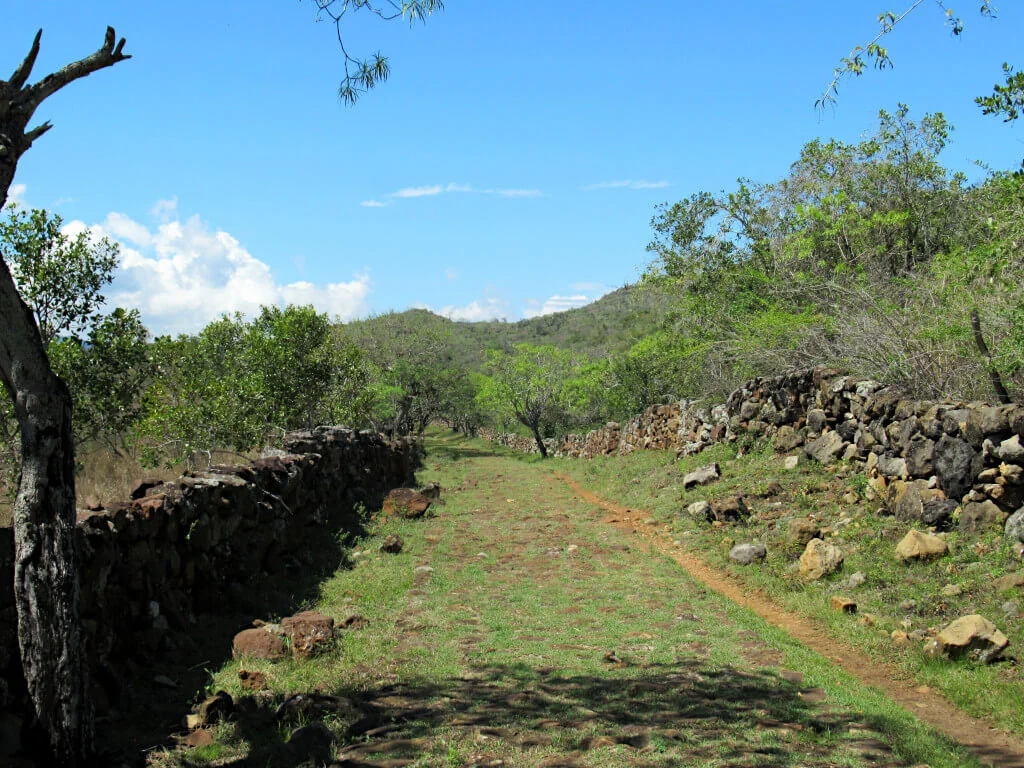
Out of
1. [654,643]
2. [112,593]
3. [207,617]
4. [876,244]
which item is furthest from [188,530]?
[876,244]

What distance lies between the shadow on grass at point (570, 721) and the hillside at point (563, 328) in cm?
3955

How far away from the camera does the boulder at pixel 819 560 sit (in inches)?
346

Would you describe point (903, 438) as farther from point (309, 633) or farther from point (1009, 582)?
point (309, 633)

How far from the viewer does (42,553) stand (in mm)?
4285

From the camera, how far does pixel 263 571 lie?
8.90 m

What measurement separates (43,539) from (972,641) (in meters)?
6.98

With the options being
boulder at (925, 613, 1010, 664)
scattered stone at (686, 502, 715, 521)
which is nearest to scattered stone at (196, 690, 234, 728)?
boulder at (925, 613, 1010, 664)

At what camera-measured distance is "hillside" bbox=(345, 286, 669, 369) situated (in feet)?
193

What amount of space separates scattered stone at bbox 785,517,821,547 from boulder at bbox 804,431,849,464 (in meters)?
2.60

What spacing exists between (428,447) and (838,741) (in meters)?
32.7

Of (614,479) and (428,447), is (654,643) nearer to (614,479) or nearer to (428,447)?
(614,479)

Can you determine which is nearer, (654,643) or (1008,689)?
(1008,689)

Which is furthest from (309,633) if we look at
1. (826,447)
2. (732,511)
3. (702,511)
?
(826,447)

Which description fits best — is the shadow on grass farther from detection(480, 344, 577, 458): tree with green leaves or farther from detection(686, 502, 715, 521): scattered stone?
detection(480, 344, 577, 458): tree with green leaves
